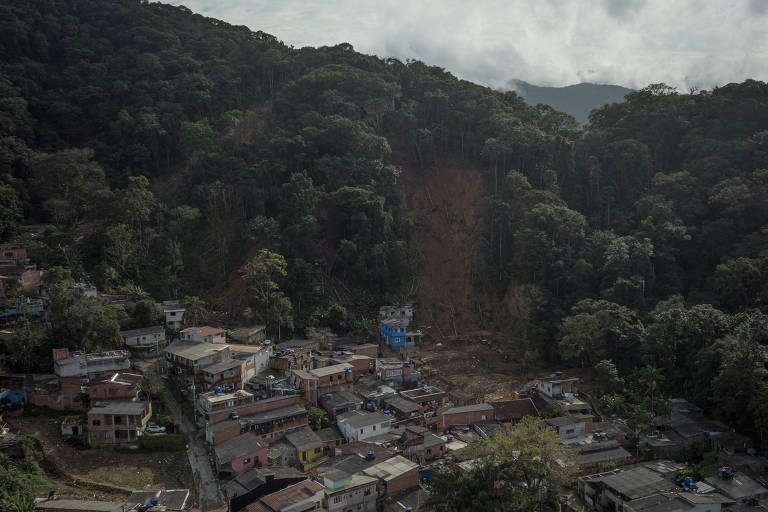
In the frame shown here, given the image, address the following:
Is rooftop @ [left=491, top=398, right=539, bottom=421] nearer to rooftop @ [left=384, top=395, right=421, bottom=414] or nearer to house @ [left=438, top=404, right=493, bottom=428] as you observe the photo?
house @ [left=438, top=404, right=493, bottom=428]

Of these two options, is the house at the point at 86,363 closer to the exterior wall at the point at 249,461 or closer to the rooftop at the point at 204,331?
the rooftop at the point at 204,331

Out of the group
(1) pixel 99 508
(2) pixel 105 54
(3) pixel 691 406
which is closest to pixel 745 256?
(3) pixel 691 406

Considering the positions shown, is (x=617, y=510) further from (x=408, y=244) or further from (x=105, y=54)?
(x=105, y=54)

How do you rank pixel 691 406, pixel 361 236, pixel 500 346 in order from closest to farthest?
pixel 691 406 → pixel 500 346 → pixel 361 236

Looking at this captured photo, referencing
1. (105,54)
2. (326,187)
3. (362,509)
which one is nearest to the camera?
(362,509)

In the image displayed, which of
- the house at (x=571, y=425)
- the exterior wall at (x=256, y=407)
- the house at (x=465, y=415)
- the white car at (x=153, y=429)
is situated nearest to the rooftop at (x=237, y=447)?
the exterior wall at (x=256, y=407)

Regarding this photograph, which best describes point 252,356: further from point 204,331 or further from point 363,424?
point 363,424
